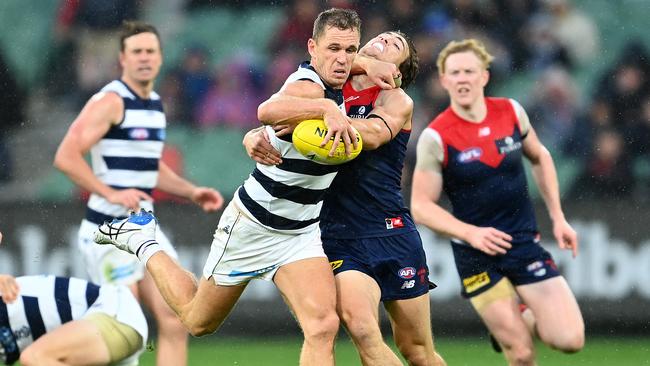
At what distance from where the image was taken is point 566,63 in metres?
12.8

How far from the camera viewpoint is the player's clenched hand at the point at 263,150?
5.82m

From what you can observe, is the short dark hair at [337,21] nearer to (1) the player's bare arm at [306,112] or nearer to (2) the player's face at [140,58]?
(1) the player's bare arm at [306,112]

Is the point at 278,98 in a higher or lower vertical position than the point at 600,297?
higher

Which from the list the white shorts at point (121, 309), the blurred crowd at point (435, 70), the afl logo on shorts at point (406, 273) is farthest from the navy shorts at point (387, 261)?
the blurred crowd at point (435, 70)

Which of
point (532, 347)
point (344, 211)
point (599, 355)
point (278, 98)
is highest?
point (278, 98)

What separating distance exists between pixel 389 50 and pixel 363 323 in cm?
150

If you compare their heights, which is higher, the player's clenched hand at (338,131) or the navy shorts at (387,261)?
the player's clenched hand at (338,131)

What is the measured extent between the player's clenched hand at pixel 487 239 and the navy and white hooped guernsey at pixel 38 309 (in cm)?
228

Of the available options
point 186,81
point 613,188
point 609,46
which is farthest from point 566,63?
point 186,81

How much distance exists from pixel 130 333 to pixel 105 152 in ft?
5.81

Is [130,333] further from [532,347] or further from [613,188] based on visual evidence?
[613,188]

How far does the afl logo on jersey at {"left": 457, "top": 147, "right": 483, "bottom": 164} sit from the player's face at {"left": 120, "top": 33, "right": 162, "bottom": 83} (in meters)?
2.21

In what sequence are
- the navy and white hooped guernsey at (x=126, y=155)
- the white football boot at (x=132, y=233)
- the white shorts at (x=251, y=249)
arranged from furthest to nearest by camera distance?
the navy and white hooped guernsey at (x=126, y=155)
the white football boot at (x=132, y=233)
the white shorts at (x=251, y=249)

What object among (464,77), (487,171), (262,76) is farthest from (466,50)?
(262,76)
